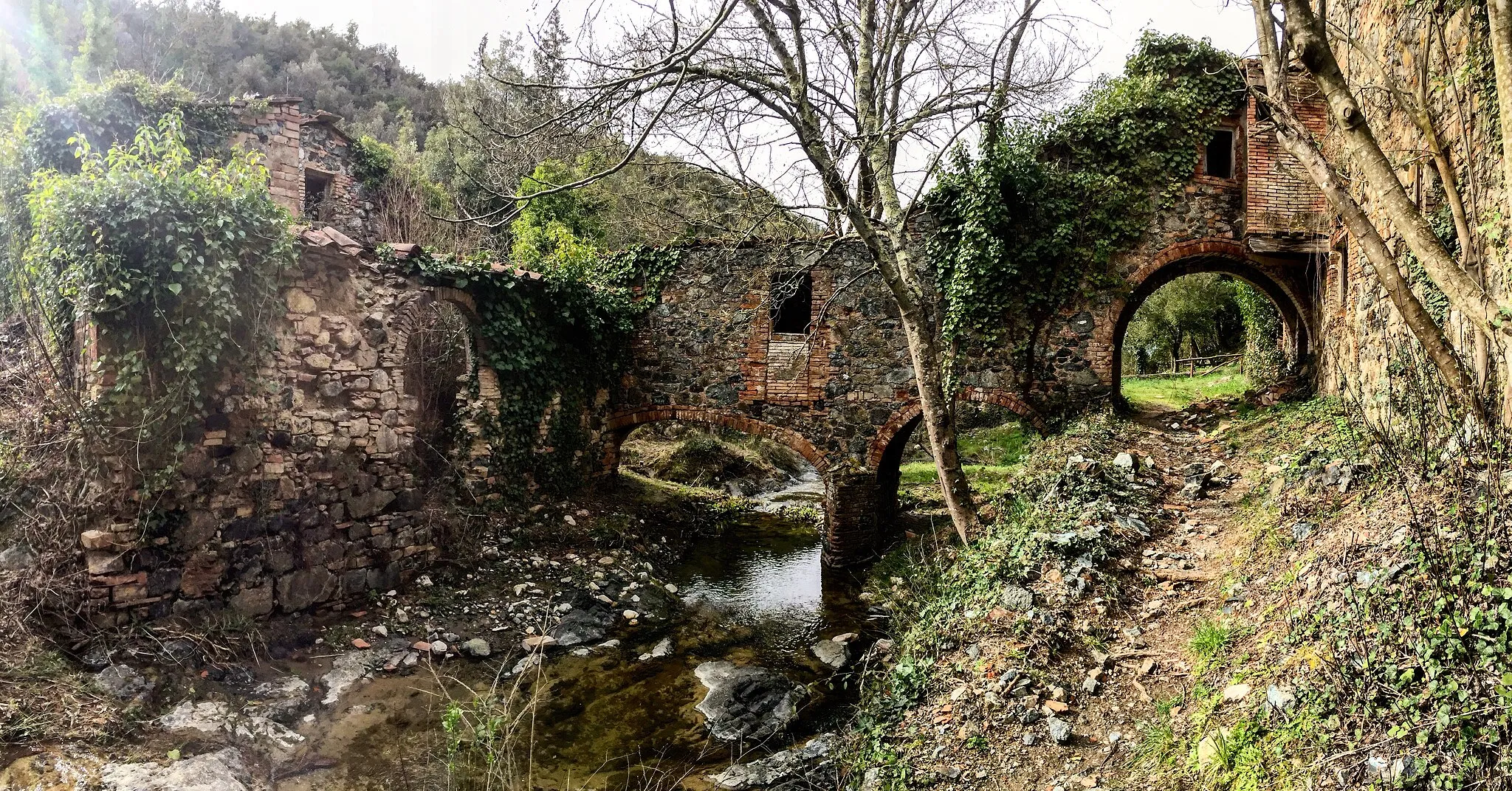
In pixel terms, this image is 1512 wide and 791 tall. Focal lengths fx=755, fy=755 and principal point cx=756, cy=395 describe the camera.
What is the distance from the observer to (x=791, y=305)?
13.2 meters

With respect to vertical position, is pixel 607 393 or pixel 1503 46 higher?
pixel 1503 46

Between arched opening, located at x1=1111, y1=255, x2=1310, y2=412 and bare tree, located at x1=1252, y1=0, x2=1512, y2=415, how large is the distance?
678 centimetres

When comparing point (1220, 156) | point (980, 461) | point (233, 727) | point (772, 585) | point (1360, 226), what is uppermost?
point (1220, 156)

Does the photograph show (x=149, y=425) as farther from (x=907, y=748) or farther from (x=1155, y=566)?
(x=1155, y=566)

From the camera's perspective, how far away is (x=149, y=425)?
6352 millimetres

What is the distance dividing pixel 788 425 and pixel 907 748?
6992 mm

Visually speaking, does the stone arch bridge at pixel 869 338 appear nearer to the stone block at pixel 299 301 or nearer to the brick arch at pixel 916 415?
the brick arch at pixel 916 415

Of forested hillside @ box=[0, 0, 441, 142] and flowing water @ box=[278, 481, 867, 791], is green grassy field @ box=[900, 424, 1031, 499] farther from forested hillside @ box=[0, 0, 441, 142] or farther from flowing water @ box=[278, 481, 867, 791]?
forested hillside @ box=[0, 0, 441, 142]

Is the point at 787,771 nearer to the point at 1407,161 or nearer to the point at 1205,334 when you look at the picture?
the point at 1407,161

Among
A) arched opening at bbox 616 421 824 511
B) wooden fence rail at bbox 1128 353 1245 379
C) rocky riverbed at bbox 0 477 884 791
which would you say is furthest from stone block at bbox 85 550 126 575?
wooden fence rail at bbox 1128 353 1245 379

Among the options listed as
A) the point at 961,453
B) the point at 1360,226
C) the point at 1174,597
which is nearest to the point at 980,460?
the point at 961,453

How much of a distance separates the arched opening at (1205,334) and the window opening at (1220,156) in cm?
129

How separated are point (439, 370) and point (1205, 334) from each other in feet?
82.6

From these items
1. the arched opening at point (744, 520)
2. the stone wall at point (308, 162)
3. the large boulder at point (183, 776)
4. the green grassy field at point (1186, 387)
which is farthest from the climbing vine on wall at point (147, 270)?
the green grassy field at point (1186, 387)
